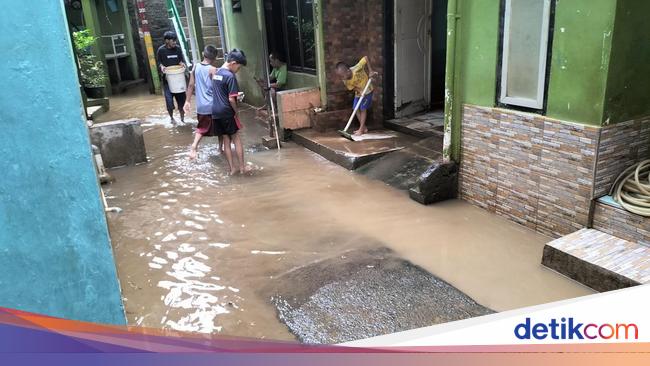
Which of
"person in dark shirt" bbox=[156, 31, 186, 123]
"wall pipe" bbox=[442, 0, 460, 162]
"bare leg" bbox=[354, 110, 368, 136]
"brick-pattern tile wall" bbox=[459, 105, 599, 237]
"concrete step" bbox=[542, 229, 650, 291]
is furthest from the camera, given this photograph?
"person in dark shirt" bbox=[156, 31, 186, 123]

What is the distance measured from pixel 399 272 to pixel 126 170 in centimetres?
502

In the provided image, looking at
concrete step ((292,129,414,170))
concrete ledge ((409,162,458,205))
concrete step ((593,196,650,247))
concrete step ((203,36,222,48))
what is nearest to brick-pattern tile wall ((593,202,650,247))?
concrete step ((593,196,650,247))

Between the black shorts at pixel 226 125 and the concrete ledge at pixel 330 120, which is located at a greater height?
the black shorts at pixel 226 125

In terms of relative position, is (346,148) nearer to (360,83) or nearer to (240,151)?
(360,83)

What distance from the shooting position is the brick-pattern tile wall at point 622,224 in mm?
3898

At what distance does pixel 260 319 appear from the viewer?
3656mm

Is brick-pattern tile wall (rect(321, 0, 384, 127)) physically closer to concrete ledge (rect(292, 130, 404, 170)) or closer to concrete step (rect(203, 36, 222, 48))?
concrete ledge (rect(292, 130, 404, 170))

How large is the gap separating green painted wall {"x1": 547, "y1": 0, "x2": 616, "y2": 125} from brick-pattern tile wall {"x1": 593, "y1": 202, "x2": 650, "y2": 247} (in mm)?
755

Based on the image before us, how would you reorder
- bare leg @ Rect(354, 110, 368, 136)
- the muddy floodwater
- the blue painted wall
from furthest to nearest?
1. bare leg @ Rect(354, 110, 368, 136)
2. the muddy floodwater
3. the blue painted wall

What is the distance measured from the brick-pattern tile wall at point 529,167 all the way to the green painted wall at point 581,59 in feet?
0.48

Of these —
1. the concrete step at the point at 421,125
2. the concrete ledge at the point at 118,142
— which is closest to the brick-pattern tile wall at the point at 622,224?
the concrete step at the point at 421,125

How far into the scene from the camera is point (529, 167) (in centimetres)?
473

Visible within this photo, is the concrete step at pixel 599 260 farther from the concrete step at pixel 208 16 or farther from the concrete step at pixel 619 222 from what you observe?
the concrete step at pixel 208 16

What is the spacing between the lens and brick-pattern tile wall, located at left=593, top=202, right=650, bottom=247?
390 cm
